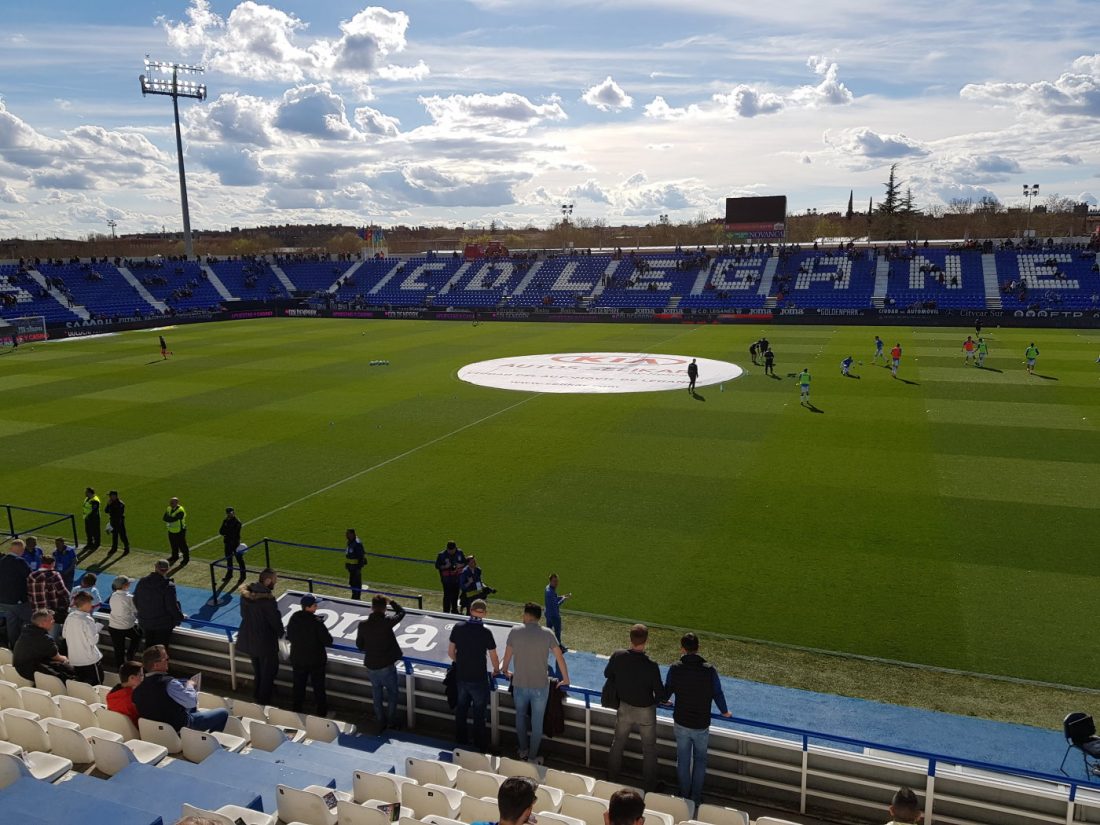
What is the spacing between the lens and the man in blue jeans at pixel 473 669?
812 centimetres

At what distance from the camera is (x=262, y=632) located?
905 centimetres

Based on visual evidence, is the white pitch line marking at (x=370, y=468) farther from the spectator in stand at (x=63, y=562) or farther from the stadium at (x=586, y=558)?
the spectator in stand at (x=63, y=562)

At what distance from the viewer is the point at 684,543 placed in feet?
51.6

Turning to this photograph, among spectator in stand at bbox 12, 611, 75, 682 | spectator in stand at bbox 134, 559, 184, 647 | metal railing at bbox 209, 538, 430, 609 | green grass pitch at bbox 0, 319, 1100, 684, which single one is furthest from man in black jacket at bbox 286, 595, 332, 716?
green grass pitch at bbox 0, 319, 1100, 684

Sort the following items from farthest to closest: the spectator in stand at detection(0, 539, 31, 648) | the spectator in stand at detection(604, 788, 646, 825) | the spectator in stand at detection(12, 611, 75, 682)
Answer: the spectator in stand at detection(0, 539, 31, 648), the spectator in stand at detection(12, 611, 75, 682), the spectator in stand at detection(604, 788, 646, 825)

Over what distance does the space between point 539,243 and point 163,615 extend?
157 meters

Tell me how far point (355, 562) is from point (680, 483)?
9.18m

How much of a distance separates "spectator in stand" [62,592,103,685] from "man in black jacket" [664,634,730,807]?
6.51 m

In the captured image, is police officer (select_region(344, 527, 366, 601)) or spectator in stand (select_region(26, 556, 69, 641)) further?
police officer (select_region(344, 527, 366, 601))

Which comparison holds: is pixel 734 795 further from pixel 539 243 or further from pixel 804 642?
pixel 539 243

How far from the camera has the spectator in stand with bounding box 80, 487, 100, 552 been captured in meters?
15.9

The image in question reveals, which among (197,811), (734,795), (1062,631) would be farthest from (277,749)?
(1062,631)

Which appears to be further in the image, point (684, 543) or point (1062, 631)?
point (684, 543)

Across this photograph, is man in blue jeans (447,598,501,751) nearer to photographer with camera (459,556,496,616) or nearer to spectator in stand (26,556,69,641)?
photographer with camera (459,556,496,616)
